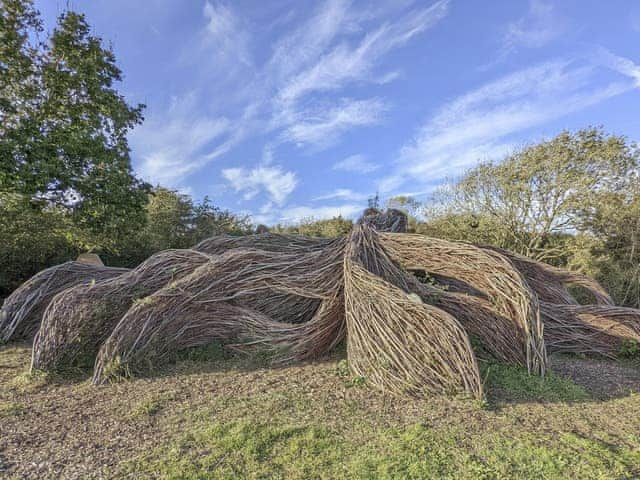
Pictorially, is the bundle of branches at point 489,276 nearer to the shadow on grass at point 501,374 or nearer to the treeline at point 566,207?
the shadow on grass at point 501,374

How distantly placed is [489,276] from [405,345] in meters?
1.87

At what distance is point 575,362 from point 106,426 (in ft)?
21.5

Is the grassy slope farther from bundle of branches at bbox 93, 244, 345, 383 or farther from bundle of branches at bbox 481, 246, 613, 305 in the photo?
bundle of branches at bbox 481, 246, 613, 305

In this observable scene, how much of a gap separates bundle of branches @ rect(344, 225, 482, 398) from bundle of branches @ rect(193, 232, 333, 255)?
7.58ft

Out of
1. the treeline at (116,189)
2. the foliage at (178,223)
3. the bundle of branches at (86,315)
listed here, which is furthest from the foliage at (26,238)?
the bundle of branches at (86,315)

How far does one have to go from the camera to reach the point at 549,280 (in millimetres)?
6992

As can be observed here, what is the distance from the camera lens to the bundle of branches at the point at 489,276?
14.9 ft

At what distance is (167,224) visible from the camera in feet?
45.1

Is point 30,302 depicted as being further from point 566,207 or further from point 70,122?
point 566,207

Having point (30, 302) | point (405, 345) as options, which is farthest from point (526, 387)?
point (30, 302)

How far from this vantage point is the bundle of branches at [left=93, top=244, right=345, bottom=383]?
4.64m

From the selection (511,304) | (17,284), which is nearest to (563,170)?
(511,304)

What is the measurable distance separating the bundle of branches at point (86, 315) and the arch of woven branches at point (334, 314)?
1 centimetres

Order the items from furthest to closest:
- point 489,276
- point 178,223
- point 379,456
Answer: point 178,223, point 489,276, point 379,456
